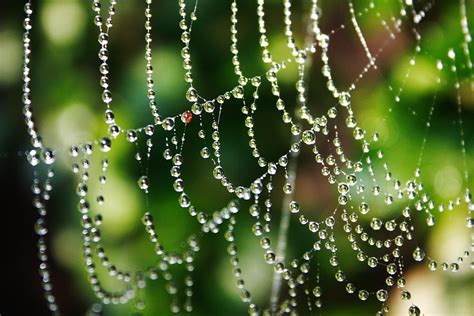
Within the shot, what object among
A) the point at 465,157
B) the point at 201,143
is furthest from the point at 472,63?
the point at 201,143

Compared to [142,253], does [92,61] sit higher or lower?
higher

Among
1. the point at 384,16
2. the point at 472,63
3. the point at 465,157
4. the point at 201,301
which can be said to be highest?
the point at 384,16

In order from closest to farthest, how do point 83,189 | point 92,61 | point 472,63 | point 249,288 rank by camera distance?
point 83,189 → point 472,63 → point 249,288 → point 92,61

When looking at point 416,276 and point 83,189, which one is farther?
point 416,276

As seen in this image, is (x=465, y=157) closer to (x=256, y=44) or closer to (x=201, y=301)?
(x=256, y=44)

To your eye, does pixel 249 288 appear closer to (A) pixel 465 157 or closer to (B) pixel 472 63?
(A) pixel 465 157

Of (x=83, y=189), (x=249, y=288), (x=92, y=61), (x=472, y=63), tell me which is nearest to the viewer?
(x=83, y=189)

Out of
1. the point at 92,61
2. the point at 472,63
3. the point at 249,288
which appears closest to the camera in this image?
the point at 472,63

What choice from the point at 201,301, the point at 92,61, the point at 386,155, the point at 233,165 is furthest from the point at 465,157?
the point at 92,61

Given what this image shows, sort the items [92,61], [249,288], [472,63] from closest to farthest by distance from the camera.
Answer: [472,63] → [249,288] → [92,61]
